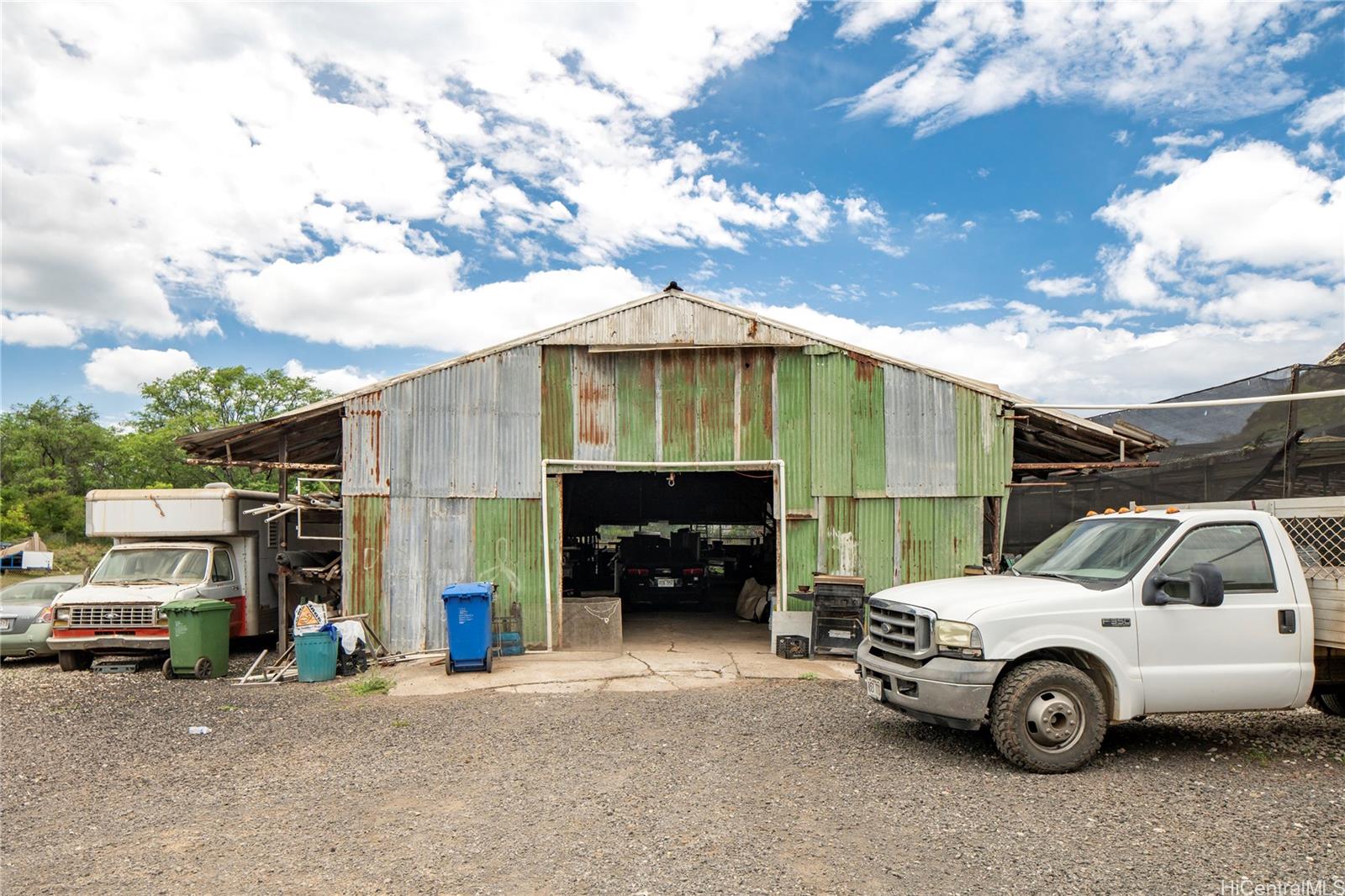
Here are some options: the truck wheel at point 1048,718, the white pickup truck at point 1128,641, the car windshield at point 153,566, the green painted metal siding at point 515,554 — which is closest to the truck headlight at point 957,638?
the white pickup truck at point 1128,641

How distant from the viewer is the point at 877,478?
1268cm

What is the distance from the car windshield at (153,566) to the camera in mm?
12547

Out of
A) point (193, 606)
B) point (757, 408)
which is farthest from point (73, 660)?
point (757, 408)

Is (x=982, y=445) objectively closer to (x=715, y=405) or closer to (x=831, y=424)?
(x=831, y=424)

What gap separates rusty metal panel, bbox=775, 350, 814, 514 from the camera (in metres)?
12.8

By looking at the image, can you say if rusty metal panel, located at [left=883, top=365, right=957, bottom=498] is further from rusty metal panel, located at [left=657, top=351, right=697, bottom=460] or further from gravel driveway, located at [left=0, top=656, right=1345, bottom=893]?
gravel driveway, located at [left=0, top=656, right=1345, bottom=893]

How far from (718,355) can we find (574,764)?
7567 millimetres

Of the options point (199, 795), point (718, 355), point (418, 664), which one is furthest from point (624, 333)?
point (199, 795)

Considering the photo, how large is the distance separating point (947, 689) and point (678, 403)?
7393 millimetres

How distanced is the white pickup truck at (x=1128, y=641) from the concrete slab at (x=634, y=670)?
435 centimetres

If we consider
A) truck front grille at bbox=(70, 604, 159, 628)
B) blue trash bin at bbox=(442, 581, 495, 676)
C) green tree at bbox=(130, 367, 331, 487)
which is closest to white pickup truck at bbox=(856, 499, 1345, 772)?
blue trash bin at bbox=(442, 581, 495, 676)

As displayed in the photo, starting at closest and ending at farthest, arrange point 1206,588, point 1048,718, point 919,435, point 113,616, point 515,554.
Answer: point 1206,588 < point 1048,718 < point 113,616 < point 515,554 < point 919,435

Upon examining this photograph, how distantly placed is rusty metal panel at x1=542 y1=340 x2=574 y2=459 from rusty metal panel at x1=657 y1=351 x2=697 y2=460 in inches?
56.8

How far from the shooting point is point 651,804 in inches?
223
